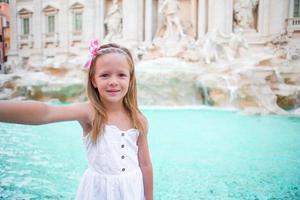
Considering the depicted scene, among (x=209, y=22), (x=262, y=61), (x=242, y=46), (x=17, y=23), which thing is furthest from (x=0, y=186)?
(x=17, y=23)

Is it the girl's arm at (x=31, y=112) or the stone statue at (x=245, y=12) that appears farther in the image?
the stone statue at (x=245, y=12)

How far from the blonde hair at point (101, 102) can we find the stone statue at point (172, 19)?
10.4 meters

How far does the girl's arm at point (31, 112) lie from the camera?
745 mm

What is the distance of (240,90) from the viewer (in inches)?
272

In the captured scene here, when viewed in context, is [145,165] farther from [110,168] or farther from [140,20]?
[140,20]

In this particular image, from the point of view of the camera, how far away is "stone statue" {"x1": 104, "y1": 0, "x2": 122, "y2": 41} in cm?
1239

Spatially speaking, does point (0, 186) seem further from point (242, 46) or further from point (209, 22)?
point (209, 22)

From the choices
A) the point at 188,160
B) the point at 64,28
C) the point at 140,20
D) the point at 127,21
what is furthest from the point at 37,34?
the point at 188,160

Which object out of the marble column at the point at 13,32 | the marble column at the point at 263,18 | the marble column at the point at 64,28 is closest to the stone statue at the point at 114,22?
the marble column at the point at 64,28

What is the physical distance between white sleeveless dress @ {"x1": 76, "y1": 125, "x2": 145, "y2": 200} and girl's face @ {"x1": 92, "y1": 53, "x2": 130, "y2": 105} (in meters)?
0.13

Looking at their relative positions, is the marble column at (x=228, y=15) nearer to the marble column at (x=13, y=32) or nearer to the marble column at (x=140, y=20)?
the marble column at (x=140, y=20)

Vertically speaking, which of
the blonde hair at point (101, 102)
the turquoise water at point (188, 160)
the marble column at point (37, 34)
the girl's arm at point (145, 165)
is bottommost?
the turquoise water at point (188, 160)

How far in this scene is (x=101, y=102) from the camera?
46.9 inches

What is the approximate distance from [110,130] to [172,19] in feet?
35.7
